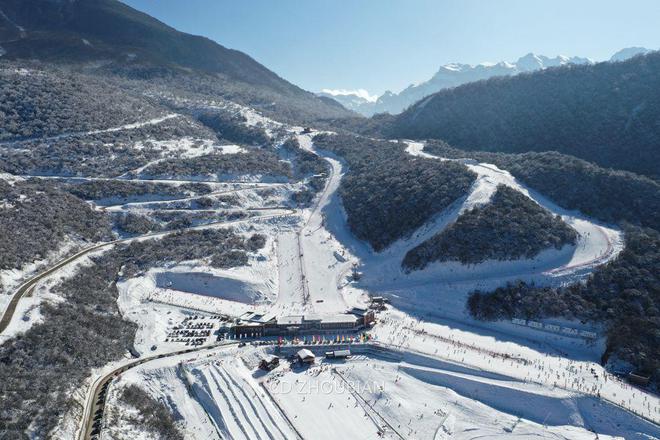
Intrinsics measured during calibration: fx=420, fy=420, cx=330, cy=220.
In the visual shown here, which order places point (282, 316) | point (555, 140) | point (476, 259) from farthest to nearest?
point (555, 140), point (476, 259), point (282, 316)

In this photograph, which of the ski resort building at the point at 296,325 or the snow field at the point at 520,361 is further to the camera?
the ski resort building at the point at 296,325

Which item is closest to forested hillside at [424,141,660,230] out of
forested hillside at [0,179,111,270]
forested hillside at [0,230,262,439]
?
forested hillside at [0,230,262,439]

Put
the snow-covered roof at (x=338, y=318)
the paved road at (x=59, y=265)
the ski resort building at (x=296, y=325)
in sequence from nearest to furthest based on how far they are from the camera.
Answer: the paved road at (x=59, y=265)
the ski resort building at (x=296, y=325)
the snow-covered roof at (x=338, y=318)

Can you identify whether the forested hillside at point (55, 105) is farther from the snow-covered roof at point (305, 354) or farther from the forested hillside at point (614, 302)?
the forested hillside at point (614, 302)

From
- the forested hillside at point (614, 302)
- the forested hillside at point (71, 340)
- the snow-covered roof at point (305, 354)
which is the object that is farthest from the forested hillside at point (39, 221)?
the forested hillside at point (614, 302)

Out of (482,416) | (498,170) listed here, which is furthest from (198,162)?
(482,416)

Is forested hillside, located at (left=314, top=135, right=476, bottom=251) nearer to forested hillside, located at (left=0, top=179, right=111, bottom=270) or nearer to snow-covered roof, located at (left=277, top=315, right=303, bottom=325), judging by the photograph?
snow-covered roof, located at (left=277, top=315, right=303, bottom=325)

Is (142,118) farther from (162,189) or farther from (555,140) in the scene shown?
(555,140)
